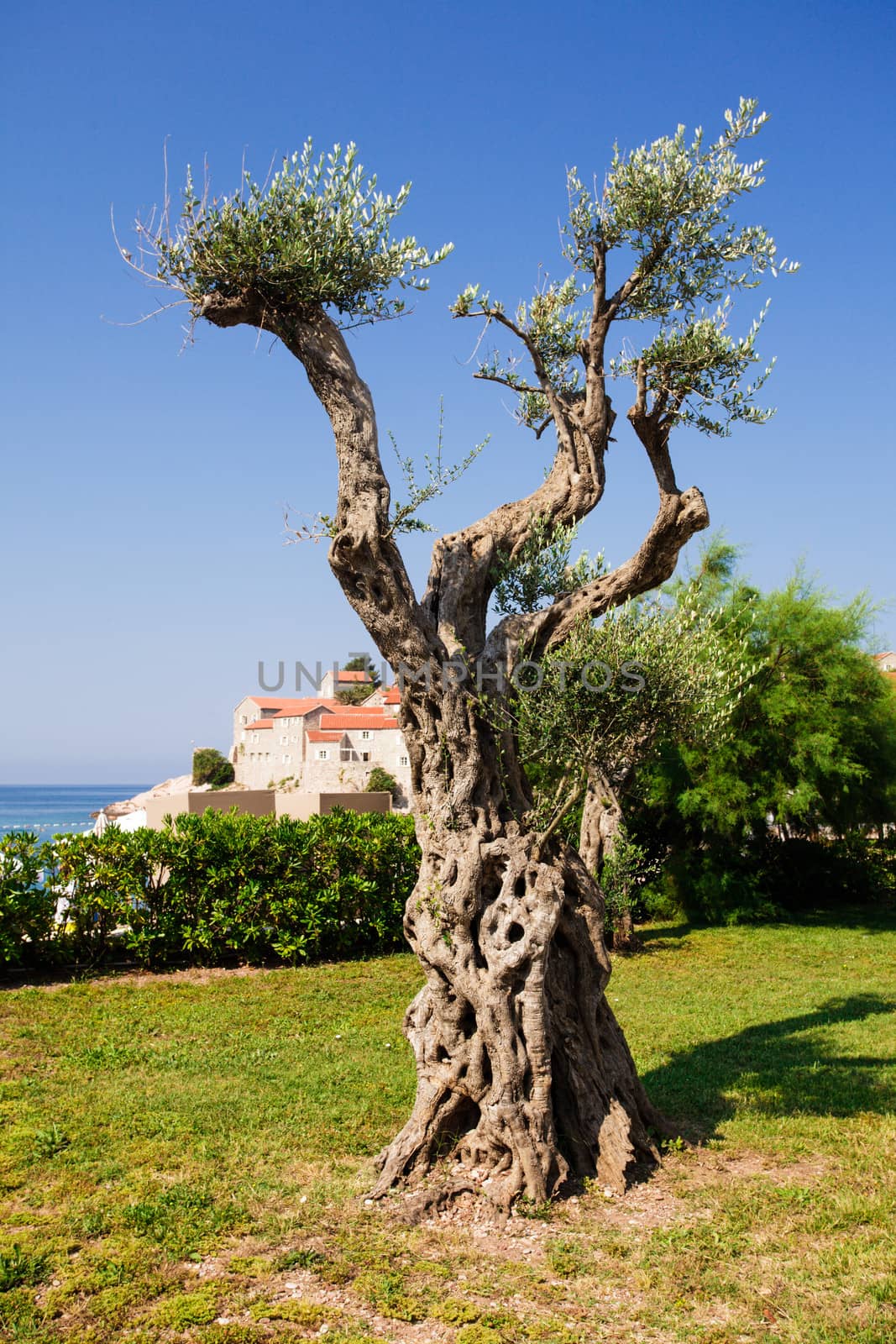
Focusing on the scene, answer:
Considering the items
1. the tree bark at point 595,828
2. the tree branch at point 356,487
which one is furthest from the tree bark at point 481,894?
the tree bark at point 595,828

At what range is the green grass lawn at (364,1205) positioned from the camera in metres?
4.43

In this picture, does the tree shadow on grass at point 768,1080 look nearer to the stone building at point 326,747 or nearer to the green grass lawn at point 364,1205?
the green grass lawn at point 364,1205

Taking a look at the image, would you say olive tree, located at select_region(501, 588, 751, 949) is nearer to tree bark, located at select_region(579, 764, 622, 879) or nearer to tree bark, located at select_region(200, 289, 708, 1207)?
tree bark, located at select_region(200, 289, 708, 1207)

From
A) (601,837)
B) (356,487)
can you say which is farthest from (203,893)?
(356,487)

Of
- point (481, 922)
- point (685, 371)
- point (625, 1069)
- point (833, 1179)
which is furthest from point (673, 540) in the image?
point (833, 1179)

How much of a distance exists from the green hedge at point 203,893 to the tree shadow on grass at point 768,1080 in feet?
19.4

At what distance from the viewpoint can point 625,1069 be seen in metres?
6.45

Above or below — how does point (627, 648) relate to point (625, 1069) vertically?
above

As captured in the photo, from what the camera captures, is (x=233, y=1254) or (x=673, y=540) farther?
(x=673, y=540)

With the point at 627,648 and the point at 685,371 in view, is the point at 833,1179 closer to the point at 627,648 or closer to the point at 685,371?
the point at 627,648

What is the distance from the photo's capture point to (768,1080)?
26.7 ft

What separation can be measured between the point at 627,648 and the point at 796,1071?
474 cm

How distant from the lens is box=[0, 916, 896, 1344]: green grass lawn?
4434 millimetres

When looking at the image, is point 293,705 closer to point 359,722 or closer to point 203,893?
point 359,722
